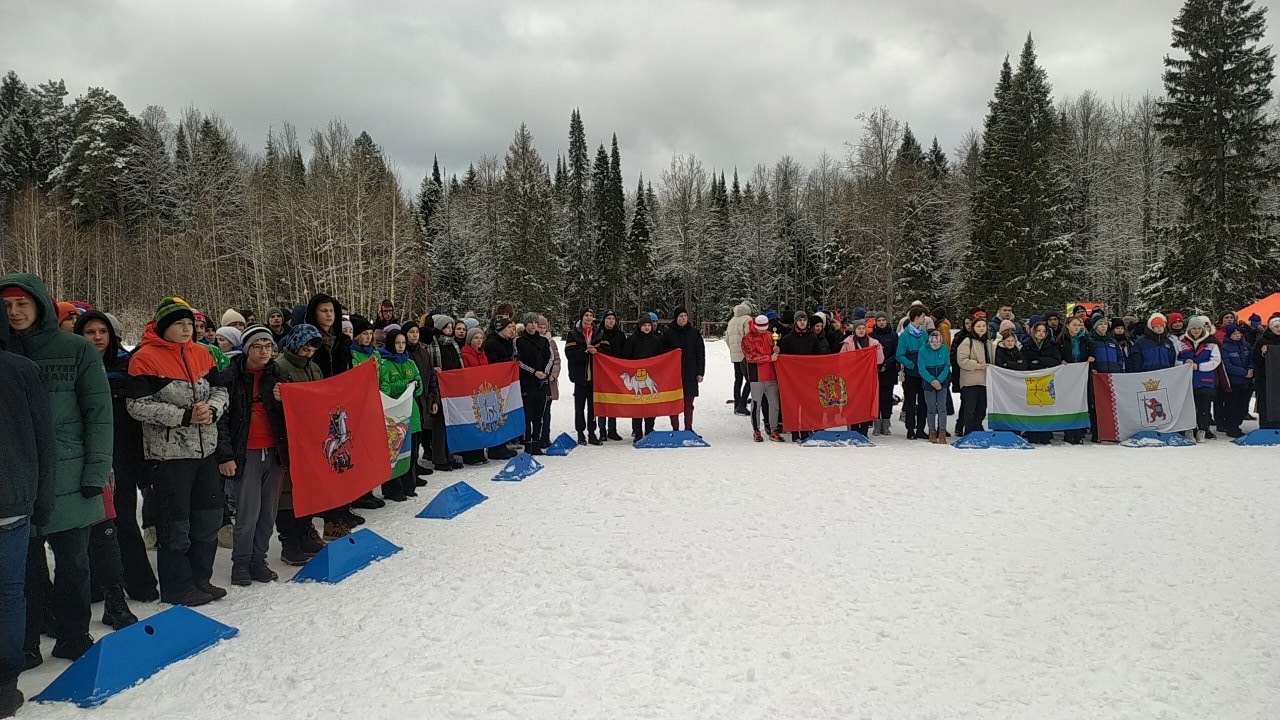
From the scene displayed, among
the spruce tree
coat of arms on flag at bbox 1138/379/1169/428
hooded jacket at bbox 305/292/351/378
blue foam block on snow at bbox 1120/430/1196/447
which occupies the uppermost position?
the spruce tree

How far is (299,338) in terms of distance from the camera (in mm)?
5602

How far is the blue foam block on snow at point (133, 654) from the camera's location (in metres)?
3.35

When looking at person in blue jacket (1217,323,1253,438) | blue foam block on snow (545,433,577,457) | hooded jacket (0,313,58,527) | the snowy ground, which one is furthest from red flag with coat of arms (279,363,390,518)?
person in blue jacket (1217,323,1253,438)

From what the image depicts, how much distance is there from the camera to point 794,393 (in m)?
11.0

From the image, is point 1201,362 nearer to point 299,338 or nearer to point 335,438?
point 335,438

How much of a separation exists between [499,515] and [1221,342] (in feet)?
38.3

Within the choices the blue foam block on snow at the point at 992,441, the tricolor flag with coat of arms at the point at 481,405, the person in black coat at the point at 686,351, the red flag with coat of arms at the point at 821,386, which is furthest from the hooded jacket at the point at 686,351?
the blue foam block on snow at the point at 992,441

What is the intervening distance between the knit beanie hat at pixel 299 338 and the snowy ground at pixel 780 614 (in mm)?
1795

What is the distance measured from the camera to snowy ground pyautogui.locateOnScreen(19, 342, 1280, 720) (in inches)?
133

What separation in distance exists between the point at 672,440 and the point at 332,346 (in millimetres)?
5511

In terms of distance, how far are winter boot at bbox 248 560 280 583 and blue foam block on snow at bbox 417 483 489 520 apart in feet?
5.59

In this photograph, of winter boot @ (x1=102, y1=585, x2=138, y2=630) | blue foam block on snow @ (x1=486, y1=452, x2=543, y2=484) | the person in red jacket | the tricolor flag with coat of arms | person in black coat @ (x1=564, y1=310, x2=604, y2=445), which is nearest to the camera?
winter boot @ (x1=102, y1=585, x2=138, y2=630)

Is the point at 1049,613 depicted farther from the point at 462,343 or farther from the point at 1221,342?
the point at 1221,342

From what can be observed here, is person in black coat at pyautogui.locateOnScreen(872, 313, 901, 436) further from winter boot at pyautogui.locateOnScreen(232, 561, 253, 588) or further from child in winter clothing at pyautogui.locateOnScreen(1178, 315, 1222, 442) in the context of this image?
winter boot at pyautogui.locateOnScreen(232, 561, 253, 588)
